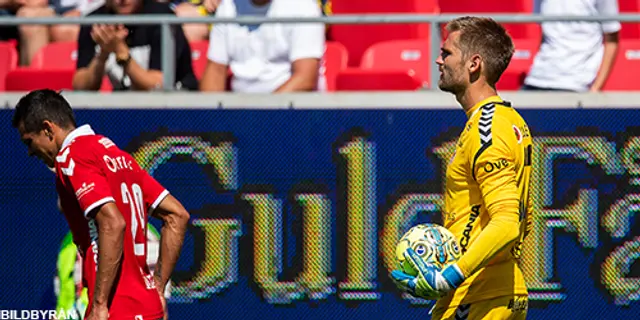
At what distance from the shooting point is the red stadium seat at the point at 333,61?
8383 mm

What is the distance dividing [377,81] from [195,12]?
2392mm

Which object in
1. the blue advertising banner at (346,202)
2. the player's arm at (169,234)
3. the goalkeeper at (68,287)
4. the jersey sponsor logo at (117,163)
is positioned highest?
the jersey sponsor logo at (117,163)

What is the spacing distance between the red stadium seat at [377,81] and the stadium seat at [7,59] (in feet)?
8.58

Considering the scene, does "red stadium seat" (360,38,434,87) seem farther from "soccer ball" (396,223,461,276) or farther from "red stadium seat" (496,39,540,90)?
"soccer ball" (396,223,461,276)

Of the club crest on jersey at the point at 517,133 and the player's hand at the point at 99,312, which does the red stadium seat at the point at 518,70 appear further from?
the player's hand at the point at 99,312

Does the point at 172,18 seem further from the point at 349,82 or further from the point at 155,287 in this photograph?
the point at 155,287

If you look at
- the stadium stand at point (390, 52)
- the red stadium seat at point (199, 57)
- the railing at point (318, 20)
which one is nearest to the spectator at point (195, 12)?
the red stadium seat at point (199, 57)

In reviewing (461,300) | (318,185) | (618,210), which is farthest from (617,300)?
(461,300)

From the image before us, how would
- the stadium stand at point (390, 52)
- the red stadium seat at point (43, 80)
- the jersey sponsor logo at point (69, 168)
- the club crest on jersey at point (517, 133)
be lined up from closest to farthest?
the club crest on jersey at point (517, 133) < the jersey sponsor logo at point (69, 168) < the stadium stand at point (390, 52) < the red stadium seat at point (43, 80)

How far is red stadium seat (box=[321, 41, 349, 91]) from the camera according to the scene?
8.38m

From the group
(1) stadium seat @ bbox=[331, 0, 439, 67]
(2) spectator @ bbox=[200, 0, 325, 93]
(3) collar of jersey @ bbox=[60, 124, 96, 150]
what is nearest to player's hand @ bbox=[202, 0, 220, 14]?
(1) stadium seat @ bbox=[331, 0, 439, 67]

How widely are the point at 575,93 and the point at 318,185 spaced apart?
181 centimetres

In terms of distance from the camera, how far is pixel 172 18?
7.41 metres

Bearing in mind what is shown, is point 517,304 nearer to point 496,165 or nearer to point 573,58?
point 496,165
